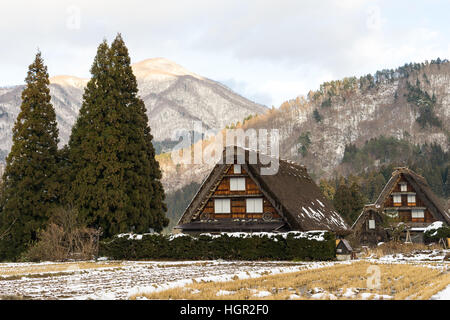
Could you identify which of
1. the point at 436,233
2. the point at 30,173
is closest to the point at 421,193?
the point at 436,233

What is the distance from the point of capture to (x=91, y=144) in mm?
39500

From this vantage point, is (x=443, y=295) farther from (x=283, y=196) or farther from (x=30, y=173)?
(x=30, y=173)

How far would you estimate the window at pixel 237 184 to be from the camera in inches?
1559

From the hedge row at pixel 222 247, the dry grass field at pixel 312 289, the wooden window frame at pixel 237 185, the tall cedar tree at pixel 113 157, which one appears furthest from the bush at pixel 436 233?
the dry grass field at pixel 312 289

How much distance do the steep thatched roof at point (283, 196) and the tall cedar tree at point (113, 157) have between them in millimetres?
4090

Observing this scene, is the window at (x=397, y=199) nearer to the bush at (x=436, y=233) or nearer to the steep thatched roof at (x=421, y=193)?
the steep thatched roof at (x=421, y=193)

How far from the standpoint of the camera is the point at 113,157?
128ft

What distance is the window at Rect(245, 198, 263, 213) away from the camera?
38709mm

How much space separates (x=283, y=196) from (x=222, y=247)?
702 centimetres

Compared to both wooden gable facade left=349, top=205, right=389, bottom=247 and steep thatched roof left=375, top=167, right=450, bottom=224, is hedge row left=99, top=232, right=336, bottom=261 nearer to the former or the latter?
wooden gable facade left=349, top=205, right=389, bottom=247

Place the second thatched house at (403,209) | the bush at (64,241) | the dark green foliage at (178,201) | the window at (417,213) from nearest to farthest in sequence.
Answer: the bush at (64,241)
the second thatched house at (403,209)
the window at (417,213)
the dark green foliage at (178,201)

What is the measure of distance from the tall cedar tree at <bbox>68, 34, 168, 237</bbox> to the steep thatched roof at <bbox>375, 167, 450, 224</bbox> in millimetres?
33196

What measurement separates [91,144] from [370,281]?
2767cm
